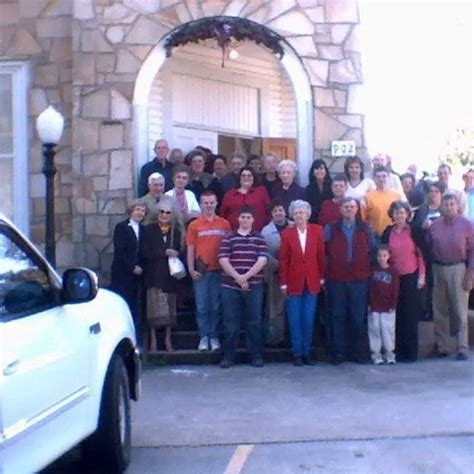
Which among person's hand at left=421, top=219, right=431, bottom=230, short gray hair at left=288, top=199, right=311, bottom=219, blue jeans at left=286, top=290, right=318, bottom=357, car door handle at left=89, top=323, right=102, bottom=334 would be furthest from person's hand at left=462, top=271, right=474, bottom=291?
car door handle at left=89, top=323, right=102, bottom=334

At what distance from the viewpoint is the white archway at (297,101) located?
13.5 m

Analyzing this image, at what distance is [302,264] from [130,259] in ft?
6.33

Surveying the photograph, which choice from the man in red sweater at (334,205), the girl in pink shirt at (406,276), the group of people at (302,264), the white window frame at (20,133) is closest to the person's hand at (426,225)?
the group of people at (302,264)

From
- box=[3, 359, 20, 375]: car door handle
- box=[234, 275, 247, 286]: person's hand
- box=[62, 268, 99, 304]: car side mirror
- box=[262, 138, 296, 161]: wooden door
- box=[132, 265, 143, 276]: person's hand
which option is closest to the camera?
box=[3, 359, 20, 375]: car door handle

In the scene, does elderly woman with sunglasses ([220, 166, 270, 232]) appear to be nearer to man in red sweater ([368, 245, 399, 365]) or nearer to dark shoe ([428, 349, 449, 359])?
man in red sweater ([368, 245, 399, 365])

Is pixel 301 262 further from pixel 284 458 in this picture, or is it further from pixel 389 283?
pixel 284 458

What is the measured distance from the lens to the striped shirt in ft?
38.2

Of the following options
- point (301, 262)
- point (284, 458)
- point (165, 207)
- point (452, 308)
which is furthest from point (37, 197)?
point (284, 458)

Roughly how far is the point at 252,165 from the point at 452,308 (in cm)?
306

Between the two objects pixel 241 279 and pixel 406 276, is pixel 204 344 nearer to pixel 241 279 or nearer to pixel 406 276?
pixel 241 279

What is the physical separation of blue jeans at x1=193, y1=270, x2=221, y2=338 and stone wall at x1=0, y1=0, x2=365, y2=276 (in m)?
1.94

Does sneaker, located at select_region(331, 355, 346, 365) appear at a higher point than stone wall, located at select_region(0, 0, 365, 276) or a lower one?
lower

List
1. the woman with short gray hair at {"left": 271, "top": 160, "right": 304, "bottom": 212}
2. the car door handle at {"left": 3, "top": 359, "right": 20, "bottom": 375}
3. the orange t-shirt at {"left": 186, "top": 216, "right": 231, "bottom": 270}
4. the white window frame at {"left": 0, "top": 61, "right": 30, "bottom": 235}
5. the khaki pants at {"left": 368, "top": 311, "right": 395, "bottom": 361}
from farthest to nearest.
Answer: the white window frame at {"left": 0, "top": 61, "right": 30, "bottom": 235} < the woman with short gray hair at {"left": 271, "top": 160, "right": 304, "bottom": 212} < the orange t-shirt at {"left": 186, "top": 216, "right": 231, "bottom": 270} < the khaki pants at {"left": 368, "top": 311, "right": 395, "bottom": 361} < the car door handle at {"left": 3, "top": 359, "right": 20, "bottom": 375}

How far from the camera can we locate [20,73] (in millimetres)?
14250
